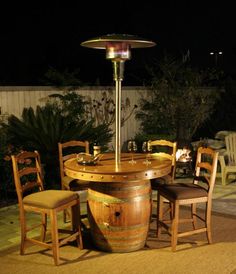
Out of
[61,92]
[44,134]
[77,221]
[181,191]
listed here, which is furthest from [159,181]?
[61,92]

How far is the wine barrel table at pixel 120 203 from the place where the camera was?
408cm

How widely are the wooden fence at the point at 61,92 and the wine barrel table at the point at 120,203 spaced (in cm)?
338

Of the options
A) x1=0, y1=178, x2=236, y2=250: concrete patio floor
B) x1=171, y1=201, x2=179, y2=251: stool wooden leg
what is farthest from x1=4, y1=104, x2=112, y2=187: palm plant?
x1=171, y1=201, x2=179, y2=251: stool wooden leg

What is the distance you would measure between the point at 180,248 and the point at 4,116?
4095 millimetres

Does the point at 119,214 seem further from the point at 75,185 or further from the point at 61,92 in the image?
the point at 61,92

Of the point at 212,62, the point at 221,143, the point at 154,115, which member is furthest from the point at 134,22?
the point at 221,143

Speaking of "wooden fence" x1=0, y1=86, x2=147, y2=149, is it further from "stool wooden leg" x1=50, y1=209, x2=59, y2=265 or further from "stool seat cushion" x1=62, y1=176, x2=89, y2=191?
"stool wooden leg" x1=50, y1=209, x2=59, y2=265

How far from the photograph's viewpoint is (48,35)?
14.9 meters

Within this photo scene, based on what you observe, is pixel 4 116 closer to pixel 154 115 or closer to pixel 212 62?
pixel 154 115

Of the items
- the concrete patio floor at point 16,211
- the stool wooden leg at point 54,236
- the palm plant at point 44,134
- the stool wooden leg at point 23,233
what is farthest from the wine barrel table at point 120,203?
the palm plant at point 44,134

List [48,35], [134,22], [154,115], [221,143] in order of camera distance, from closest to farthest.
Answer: [221,143]
[154,115]
[134,22]
[48,35]

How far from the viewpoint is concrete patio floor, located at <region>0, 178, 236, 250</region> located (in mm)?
4754

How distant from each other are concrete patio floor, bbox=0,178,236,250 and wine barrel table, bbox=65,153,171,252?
1043 mm

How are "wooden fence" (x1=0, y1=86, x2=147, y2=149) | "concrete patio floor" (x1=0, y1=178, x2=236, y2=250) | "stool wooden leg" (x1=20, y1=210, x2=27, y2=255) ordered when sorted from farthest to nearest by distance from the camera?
"wooden fence" (x1=0, y1=86, x2=147, y2=149)
"concrete patio floor" (x1=0, y1=178, x2=236, y2=250)
"stool wooden leg" (x1=20, y1=210, x2=27, y2=255)
